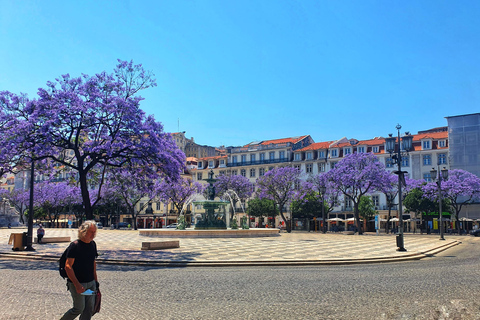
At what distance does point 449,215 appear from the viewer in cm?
6047

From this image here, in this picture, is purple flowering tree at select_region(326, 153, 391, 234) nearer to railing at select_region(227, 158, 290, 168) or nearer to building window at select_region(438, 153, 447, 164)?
building window at select_region(438, 153, 447, 164)

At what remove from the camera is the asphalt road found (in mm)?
7793

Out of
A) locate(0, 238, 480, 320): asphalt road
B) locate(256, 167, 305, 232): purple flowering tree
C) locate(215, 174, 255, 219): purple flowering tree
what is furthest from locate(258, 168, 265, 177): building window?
locate(0, 238, 480, 320): asphalt road

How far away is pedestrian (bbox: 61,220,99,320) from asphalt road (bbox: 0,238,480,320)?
7.12 ft

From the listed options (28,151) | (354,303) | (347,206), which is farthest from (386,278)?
(347,206)

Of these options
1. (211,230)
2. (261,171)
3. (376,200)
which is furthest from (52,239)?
(261,171)

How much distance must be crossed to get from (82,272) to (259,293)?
17.2 ft

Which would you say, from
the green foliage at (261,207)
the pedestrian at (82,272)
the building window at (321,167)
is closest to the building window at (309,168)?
the building window at (321,167)

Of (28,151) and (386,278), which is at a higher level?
(28,151)

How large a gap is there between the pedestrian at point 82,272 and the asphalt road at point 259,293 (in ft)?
7.12

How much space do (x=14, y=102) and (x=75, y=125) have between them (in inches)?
139

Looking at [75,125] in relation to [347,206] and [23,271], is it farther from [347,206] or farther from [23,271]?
[347,206]

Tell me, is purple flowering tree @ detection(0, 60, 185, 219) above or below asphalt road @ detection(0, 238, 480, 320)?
above

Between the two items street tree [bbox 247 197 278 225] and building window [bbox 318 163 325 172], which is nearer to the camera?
street tree [bbox 247 197 278 225]
